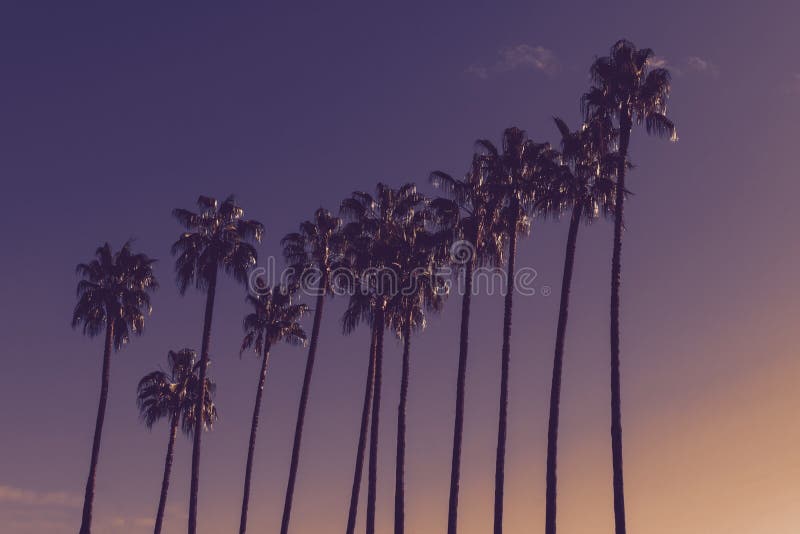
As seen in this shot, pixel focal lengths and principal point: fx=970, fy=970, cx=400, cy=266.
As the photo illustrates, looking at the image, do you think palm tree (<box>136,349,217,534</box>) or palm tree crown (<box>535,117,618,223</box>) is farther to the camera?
palm tree (<box>136,349,217,534</box>)

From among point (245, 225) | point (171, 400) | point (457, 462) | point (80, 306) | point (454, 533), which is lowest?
point (454, 533)

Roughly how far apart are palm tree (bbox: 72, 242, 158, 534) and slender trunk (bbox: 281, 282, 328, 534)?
36.3 ft

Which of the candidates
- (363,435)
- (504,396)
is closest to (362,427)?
(363,435)

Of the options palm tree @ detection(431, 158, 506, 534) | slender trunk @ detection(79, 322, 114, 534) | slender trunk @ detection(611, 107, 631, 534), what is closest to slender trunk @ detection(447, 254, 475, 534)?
palm tree @ detection(431, 158, 506, 534)

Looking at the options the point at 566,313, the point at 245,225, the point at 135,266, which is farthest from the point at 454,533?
the point at 135,266

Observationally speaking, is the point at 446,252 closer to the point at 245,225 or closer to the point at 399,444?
Answer: the point at 399,444

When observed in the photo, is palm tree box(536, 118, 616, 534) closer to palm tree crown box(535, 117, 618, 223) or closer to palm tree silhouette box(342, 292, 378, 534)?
palm tree crown box(535, 117, 618, 223)

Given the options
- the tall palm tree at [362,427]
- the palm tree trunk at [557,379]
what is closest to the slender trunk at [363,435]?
the tall palm tree at [362,427]

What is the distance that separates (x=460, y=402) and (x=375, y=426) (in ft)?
26.1

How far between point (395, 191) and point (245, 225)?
1032 centimetres

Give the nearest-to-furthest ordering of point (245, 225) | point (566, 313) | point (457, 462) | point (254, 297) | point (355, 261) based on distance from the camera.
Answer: point (566, 313) < point (457, 462) < point (355, 261) < point (245, 225) < point (254, 297)

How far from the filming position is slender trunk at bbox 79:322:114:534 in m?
55.9

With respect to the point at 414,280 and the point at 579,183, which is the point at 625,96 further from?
the point at 414,280

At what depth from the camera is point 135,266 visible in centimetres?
6119
